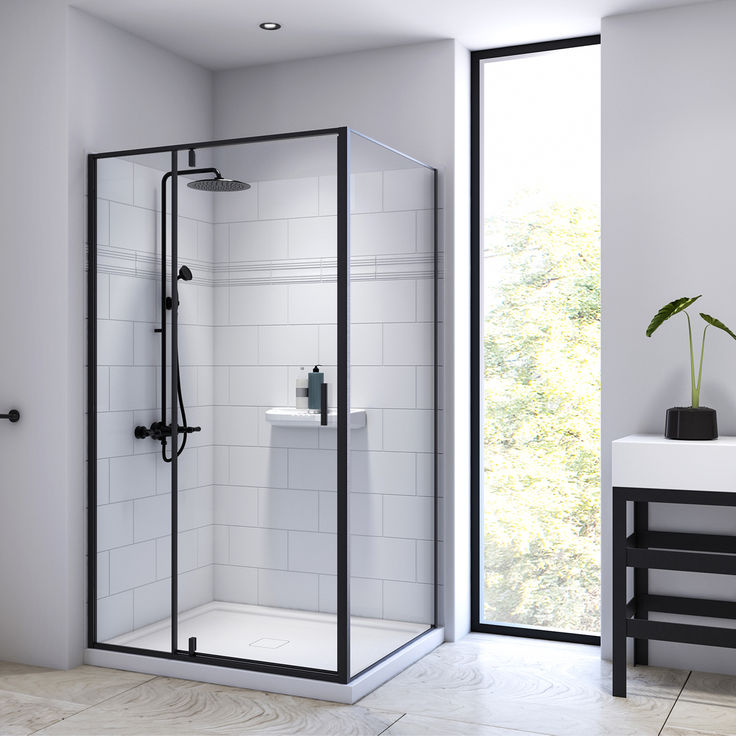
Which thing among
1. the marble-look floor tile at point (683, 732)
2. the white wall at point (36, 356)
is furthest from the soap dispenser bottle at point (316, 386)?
the marble-look floor tile at point (683, 732)

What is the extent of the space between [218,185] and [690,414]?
1872 millimetres

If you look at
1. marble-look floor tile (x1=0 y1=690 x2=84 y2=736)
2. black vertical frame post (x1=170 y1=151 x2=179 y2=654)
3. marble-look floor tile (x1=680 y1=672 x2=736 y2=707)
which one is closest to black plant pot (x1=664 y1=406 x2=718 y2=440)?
marble-look floor tile (x1=680 y1=672 x2=736 y2=707)

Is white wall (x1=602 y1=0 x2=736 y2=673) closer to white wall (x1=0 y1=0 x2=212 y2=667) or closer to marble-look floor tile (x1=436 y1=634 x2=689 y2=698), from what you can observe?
marble-look floor tile (x1=436 y1=634 x2=689 y2=698)

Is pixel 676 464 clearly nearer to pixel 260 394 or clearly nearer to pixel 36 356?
pixel 260 394

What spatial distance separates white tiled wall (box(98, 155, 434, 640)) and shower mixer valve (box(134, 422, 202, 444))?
0.09 feet

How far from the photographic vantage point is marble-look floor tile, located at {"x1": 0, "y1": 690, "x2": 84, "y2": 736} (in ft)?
9.86

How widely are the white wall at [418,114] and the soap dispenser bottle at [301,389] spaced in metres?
0.87

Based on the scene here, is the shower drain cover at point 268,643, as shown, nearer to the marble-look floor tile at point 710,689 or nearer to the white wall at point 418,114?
the white wall at point 418,114

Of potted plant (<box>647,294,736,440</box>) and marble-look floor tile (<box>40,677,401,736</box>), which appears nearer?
marble-look floor tile (<box>40,677,401,736</box>)

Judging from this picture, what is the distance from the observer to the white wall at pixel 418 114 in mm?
3918

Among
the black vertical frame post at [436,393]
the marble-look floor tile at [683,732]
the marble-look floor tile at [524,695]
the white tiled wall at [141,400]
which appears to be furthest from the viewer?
the black vertical frame post at [436,393]

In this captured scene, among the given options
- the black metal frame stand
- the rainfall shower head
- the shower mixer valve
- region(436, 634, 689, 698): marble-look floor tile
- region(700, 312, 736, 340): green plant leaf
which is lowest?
region(436, 634, 689, 698): marble-look floor tile

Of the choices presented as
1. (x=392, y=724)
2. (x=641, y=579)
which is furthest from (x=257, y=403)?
(x=641, y=579)

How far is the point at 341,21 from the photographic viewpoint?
3734mm
